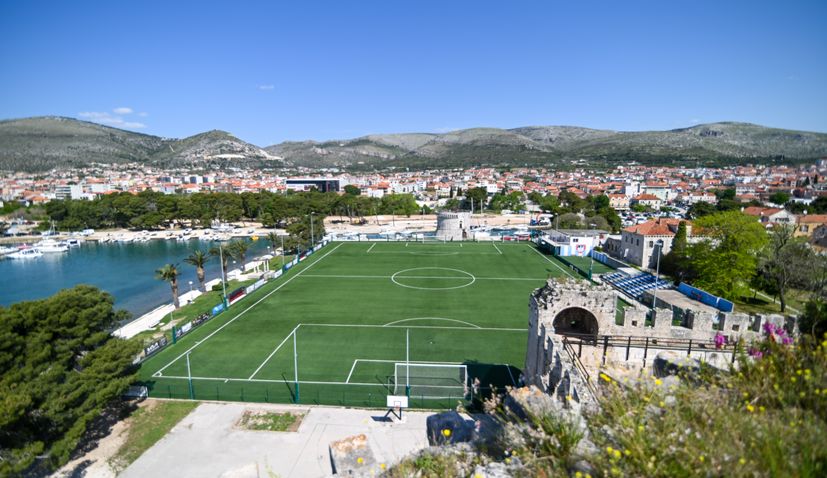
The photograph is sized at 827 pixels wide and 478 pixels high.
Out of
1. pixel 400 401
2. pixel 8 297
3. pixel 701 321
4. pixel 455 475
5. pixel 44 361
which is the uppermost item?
pixel 455 475

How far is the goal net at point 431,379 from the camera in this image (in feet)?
72.1

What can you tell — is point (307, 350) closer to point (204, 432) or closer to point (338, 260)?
point (204, 432)

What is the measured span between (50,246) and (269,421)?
3405 inches

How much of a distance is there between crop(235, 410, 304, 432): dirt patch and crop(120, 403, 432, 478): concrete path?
0.97ft

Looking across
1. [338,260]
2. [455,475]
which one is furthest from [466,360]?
[338,260]

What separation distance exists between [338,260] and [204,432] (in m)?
37.3

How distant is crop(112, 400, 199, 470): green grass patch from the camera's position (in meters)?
17.4

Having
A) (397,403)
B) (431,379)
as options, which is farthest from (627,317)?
(397,403)

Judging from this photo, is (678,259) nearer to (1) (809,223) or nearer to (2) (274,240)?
(1) (809,223)

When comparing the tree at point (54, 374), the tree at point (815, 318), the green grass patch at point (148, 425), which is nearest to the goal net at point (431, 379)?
the green grass patch at point (148, 425)

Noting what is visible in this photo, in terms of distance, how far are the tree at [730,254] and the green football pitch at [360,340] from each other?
13512 millimetres

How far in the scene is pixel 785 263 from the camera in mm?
34375

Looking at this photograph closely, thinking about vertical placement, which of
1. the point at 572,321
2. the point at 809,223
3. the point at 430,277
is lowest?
the point at 430,277

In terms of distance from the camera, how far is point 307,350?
1088 inches
